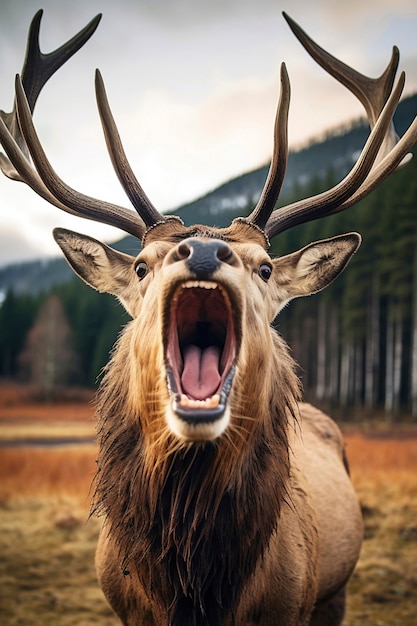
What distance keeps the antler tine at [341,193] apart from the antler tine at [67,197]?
0.91 m

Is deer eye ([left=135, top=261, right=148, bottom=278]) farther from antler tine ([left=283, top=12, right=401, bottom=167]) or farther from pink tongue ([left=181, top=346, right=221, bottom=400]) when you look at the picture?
antler tine ([left=283, top=12, right=401, bottom=167])

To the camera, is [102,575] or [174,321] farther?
[102,575]

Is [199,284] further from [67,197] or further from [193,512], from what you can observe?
[67,197]

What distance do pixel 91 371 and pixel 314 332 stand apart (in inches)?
834

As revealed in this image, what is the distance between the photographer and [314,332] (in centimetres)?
3108

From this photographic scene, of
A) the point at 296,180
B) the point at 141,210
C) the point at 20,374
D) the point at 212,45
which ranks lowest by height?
the point at 20,374

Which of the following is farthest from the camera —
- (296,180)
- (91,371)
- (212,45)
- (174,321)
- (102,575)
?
(91,371)

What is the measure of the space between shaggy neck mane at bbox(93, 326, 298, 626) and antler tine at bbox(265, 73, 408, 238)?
53.4 inches

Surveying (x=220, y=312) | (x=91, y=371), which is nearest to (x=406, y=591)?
(x=220, y=312)

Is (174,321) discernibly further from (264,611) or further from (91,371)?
(91,371)

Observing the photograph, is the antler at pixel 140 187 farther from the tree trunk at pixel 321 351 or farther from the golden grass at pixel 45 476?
the tree trunk at pixel 321 351

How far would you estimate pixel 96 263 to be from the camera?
350 cm

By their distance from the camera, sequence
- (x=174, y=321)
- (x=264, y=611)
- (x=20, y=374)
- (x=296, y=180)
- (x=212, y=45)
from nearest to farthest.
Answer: (x=174, y=321)
(x=264, y=611)
(x=212, y=45)
(x=296, y=180)
(x=20, y=374)

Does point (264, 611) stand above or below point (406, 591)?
above
